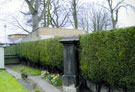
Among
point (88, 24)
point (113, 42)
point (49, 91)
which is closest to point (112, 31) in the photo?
point (113, 42)

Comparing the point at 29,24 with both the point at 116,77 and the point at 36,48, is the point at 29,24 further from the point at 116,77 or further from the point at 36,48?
the point at 116,77

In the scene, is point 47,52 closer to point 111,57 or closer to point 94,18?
point 111,57

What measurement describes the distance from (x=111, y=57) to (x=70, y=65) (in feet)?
6.31

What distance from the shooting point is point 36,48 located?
10.8 m

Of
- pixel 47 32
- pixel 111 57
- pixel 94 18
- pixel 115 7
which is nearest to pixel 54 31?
pixel 47 32

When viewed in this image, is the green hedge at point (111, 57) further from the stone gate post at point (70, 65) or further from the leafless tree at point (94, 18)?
the leafless tree at point (94, 18)

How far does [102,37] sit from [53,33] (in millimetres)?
11751

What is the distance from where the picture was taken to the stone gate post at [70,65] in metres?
5.60

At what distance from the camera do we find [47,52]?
891 cm

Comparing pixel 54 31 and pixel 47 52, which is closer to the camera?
pixel 47 52

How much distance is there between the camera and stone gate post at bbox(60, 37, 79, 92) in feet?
18.4

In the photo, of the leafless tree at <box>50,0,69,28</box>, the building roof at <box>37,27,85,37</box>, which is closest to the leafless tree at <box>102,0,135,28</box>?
the building roof at <box>37,27,85,37</box>

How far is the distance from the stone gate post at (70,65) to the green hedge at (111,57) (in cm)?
42

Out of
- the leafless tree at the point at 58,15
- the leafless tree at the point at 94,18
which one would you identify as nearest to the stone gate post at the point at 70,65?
the leafless tree at the point at 58,15
